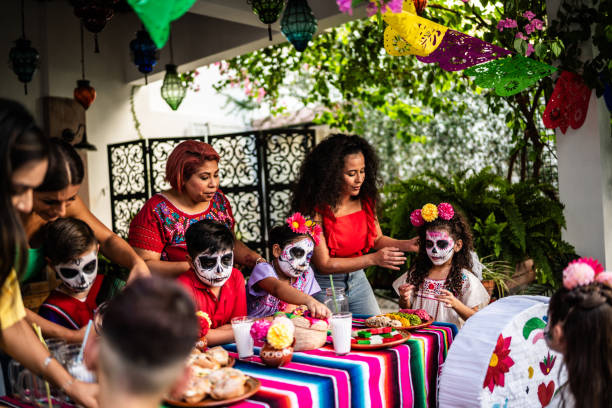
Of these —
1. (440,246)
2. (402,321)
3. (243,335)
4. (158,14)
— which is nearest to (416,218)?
(440,246)

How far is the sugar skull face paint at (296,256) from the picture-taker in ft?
10.6

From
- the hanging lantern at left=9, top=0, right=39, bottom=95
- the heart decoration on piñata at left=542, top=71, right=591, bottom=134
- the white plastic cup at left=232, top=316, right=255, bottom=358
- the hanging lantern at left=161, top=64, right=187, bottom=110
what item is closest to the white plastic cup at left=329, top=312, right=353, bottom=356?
the white plastic cup at left=232, top=316, right=255, bottom=358

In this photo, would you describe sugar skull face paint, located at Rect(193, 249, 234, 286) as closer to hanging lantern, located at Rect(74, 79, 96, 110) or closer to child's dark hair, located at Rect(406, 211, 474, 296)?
child's dark hair, located at Rect(406, 211, 474, 296)

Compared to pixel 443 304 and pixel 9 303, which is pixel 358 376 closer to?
pixel 9 303

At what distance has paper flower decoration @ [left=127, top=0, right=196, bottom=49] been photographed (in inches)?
64.2

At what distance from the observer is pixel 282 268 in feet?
10.7

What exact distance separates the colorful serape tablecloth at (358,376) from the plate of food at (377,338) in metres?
0.03

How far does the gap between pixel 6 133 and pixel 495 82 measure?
3.29m

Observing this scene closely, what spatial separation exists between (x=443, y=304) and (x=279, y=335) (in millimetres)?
1673

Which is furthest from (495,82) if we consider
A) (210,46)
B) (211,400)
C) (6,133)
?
(210,46)

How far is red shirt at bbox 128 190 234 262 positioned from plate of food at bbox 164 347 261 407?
4.55ft

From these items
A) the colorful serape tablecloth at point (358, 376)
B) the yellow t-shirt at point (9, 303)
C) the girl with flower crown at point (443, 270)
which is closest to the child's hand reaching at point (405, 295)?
the girl with flower crown at point (443, 270)

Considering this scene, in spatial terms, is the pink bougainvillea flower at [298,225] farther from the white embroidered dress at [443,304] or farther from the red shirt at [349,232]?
the white embroidered dress at [443,304]

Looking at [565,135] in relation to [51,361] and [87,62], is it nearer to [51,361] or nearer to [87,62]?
[51,361]
